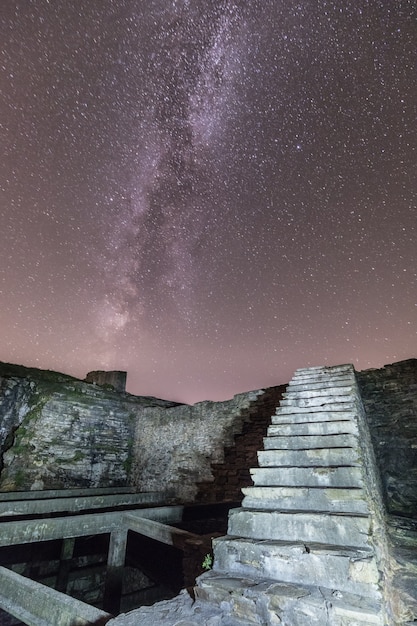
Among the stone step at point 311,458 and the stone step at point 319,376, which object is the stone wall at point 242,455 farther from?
the stone step at point 311,458

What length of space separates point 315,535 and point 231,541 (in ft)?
2.03

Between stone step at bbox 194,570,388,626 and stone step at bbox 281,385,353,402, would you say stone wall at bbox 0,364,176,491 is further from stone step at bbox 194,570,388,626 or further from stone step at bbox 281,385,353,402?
stone step at bbox 194,570,388,626

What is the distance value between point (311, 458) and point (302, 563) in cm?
91

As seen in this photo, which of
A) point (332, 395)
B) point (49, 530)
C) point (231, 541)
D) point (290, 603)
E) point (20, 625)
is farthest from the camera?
point (20, 625)

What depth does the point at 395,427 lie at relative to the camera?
243 inches

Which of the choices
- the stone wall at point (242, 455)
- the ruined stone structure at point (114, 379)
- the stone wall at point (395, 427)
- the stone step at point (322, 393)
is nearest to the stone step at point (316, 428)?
the stone step at point (322, 393)

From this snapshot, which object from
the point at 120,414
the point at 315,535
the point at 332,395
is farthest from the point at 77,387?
Answer: the point at 315,535

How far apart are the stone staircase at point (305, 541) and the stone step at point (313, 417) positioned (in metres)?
0.03

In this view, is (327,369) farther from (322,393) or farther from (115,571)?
(115,571)

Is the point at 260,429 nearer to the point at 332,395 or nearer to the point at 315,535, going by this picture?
the point at 332,395

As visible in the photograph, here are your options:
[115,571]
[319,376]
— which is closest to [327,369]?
[319,376]

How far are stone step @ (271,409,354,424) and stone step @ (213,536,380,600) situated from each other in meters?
1.35

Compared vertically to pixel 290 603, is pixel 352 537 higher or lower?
higher

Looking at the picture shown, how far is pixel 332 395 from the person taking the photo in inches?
149
